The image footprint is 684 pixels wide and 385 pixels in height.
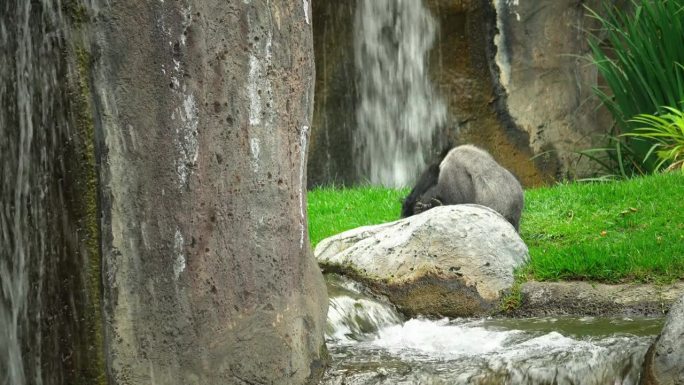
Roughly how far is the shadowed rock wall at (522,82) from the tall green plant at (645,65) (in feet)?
2.85

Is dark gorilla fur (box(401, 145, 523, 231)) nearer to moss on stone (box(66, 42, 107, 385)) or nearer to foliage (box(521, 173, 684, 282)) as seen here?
foliage (box(521, 173, 684, 282))

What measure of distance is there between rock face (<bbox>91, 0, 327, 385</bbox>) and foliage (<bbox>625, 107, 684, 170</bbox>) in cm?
801

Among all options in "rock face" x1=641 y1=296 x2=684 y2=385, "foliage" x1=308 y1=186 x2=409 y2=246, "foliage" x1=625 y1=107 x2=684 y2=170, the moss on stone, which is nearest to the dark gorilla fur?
"foliage" x1=308 y1=186 x2=409 y2=246

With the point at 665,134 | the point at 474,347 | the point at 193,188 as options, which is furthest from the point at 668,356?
the point at 665,134

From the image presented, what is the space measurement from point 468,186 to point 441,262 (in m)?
2.05

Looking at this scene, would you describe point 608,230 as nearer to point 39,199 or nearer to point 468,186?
point 468,186

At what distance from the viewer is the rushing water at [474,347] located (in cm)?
608

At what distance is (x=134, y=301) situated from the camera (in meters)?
5.37

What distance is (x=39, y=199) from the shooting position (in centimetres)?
545

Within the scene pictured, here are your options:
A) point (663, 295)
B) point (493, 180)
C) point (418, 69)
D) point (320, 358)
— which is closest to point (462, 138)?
point (418, 69)

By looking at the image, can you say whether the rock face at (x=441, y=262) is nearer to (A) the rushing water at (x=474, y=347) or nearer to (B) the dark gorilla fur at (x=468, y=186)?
(A) the rushing water at (x=474, y=347)

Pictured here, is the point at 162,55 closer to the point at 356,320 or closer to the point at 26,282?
the point at 26,282

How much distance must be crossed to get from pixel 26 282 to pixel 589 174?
35.3 feet

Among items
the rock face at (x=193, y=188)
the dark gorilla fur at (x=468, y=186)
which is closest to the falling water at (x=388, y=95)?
the dark gorilla fur at (x=468, y=186)
